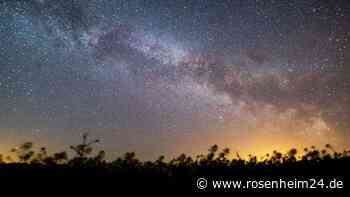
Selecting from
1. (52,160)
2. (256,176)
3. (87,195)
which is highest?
(52,160)

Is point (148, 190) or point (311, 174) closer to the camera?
point (148, 190)

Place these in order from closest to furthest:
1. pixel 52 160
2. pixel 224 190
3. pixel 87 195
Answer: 1. pixel 87 195
2. pixel 224 190
3. pixel 52 160

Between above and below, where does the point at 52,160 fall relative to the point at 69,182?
above

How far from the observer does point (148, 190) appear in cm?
731

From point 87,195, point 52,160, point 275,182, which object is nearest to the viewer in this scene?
point 87,195

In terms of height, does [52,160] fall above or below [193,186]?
above

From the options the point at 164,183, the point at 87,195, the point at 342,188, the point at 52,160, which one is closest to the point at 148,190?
the point at 164,183

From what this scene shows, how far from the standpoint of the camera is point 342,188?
718 centimetres

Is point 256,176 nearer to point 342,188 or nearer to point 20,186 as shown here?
point 342,188

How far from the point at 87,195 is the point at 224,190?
259cm

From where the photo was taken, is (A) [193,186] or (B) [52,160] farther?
(B) [52,160]

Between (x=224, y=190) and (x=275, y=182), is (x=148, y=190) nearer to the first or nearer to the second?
(x=224, y=190)

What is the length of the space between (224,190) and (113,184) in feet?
7.30

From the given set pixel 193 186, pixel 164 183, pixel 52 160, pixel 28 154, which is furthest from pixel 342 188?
pixel 28 154
